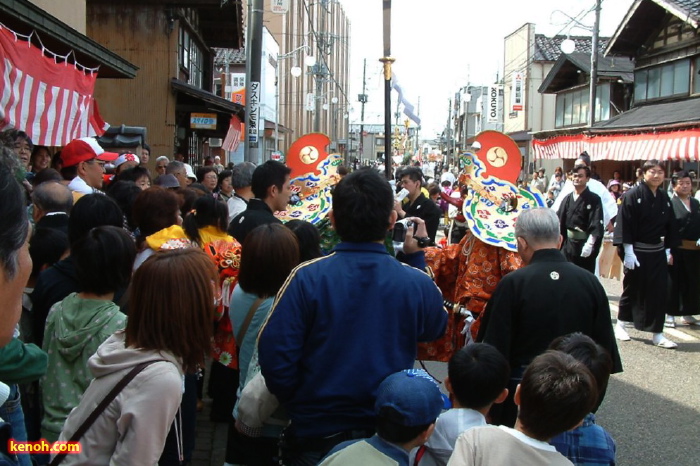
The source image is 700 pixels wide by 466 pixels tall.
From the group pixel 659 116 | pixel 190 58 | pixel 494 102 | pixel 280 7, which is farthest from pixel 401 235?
pixel 494 102

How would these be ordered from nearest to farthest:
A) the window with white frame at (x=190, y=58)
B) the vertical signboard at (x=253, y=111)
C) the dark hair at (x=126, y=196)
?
the dark hair at (x=126, y=196), the vertical signboard at (x=253, y=111), the window with white frame at (x=190, y=58)

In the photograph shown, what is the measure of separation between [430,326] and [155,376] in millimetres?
1089

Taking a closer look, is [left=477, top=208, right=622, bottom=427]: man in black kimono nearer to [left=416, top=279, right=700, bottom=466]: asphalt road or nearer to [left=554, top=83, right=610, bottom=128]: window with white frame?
[left=416, top=279, right=700, bottom=466]: asphalt road

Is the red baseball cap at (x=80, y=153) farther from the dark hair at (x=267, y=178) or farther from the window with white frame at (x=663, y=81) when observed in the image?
the window with white frame at (x=663, y=81)

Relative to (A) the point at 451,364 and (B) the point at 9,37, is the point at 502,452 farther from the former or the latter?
(B) the point at 9,37

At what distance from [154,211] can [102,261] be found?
1.57 metres

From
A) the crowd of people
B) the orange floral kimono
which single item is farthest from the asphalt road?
the crowd of people

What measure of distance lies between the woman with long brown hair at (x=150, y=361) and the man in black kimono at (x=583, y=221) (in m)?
6.34

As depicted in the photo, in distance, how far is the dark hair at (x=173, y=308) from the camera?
8.04ft

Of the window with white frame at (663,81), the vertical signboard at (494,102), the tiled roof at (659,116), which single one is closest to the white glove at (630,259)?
the tiled roof at (659,116)

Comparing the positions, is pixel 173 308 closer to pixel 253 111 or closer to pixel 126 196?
pixel 126 196

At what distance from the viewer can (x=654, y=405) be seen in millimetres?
5570

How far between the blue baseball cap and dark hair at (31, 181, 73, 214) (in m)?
3.00

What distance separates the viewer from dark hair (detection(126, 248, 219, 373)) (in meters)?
2.45
